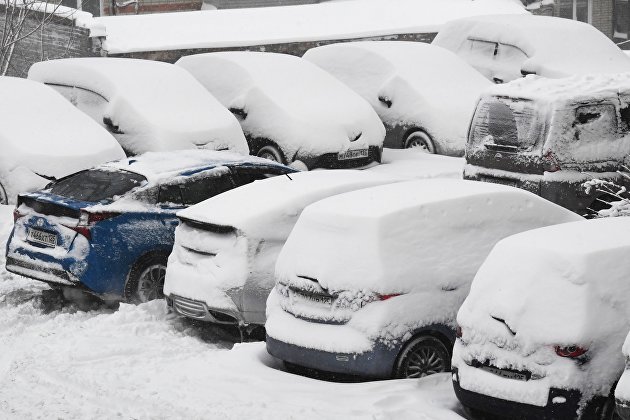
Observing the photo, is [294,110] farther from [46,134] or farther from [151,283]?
[151,283]

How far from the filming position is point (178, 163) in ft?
39.3

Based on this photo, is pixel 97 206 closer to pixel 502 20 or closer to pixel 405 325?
pixel 405 325

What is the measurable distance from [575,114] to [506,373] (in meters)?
5.40

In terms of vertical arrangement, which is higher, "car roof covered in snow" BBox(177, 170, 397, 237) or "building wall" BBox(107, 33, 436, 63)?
"car roof covered in snow" BBox(177, 170, 397, 237)

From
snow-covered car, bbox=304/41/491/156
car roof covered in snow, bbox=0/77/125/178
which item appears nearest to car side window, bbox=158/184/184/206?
car roof covered in snow, bbox=0/77/125/178

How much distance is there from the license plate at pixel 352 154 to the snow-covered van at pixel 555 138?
11.5 ft

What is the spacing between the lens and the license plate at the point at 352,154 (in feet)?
54.6

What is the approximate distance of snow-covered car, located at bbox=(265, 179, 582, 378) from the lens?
885 cm

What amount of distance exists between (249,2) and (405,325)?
26.7m

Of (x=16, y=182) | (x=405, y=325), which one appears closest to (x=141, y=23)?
(x=16, y=182)

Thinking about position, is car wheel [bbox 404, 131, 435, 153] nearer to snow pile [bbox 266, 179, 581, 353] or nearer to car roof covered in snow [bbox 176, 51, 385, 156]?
car roof covered in snow [bbox 176, 51, 385, 156]

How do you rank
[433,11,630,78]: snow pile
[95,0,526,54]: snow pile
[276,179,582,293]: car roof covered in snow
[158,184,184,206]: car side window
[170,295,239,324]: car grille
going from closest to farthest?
1. [276,179,582,293]: car roof covered in snow
2. [170,295,239,324]: car grille
3. [158,184,184,206]: car side window
4. [433,11,630,78]: snow pile
5. [95,0,526,54]: snow pile

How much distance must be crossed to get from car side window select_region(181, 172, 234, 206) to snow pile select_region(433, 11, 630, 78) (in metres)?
8.91

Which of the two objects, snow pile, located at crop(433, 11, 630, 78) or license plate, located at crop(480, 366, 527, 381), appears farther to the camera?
snow pile, located at crop(433, 11, 630, 78)
